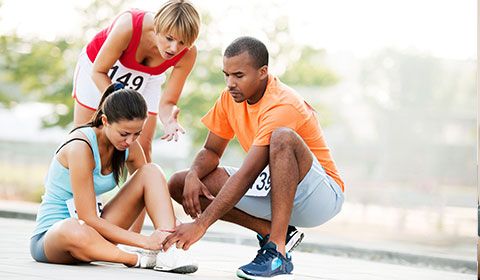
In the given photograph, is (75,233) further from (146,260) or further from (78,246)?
(146,260)

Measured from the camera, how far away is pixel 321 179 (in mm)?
4824

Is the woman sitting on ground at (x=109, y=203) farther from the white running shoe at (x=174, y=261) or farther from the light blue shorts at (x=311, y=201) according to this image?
the light blue shorts at (x=311, y=201)

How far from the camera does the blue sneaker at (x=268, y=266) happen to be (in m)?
4.40

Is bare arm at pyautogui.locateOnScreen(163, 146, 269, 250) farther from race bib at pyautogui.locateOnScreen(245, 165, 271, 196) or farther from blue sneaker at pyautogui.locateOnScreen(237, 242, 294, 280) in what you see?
race bib at pyautogui.locateOnScreen(245, 165, 271, 196)

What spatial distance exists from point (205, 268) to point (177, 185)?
451 millimetres

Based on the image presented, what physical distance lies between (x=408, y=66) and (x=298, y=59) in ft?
62.1

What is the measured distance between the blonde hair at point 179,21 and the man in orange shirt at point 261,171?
1.26ft

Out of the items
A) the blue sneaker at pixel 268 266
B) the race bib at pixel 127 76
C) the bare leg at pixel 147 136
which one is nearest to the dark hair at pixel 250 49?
the blue sneaker at pixel 268 266

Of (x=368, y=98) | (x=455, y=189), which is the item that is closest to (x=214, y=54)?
(x=368, y=98)

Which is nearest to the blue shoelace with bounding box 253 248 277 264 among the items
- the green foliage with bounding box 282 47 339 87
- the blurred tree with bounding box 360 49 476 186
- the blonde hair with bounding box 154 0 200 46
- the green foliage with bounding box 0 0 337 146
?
the blonde hair with bounding box 154 0 200 46

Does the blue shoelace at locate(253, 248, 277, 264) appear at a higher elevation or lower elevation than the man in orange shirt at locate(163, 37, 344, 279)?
lower

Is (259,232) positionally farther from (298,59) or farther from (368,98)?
(368,98)

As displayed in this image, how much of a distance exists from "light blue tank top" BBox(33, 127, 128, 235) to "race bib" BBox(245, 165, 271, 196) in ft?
2.24

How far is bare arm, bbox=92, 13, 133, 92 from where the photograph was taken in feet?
17.4
